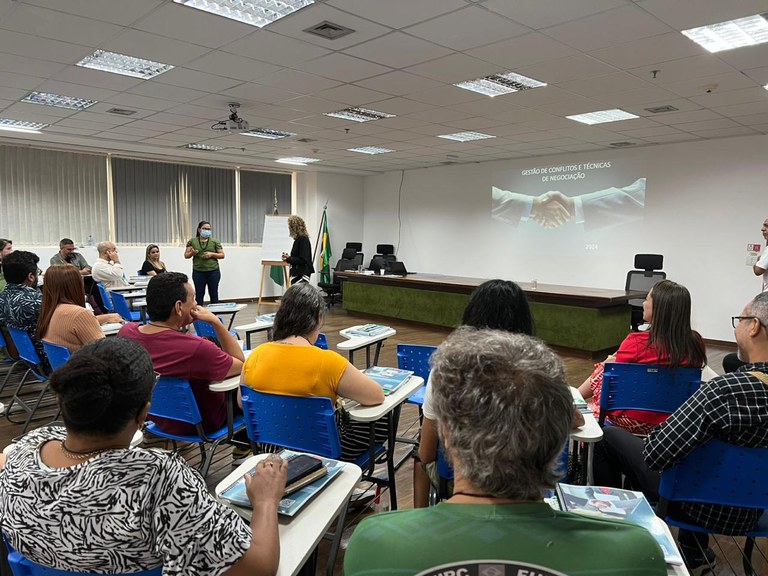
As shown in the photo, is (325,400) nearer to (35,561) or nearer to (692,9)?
(35,561)

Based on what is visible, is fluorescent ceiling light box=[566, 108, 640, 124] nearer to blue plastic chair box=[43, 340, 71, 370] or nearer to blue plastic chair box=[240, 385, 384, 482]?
blue plastic chair box=[240, 385, 384, 482]

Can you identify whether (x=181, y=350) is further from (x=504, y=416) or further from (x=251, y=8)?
(x=251, y=8)

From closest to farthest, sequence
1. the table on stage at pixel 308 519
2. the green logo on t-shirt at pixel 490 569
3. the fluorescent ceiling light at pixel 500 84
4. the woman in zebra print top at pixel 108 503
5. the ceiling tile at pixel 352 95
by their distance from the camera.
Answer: the green logo on t-shirt at pixel 490 569 < the woman in zebra print top at pixel 108 503 < the table on stage at pixel 308 519 < the fluorescent ceiling light at pixel 500 84 < the ceiling tile at pixel 352 95

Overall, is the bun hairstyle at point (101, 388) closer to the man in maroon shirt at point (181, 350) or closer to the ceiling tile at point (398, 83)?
the man in maroon shirt at point (181, 350)

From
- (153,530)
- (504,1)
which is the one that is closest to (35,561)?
(153,530)

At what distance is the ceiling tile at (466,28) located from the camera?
3.32 m

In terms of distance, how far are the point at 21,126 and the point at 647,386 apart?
831 cm

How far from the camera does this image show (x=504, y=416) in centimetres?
83

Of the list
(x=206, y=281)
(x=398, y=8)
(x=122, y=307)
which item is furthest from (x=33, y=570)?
(x=206, y=281)

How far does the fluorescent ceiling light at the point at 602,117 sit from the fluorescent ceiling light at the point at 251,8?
396cm

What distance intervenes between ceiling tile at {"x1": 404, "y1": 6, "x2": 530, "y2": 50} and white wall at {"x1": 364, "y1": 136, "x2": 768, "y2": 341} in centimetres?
522

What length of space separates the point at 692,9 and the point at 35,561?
4.08 meters

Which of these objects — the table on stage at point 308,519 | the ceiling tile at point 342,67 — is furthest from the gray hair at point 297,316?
the ceiling tile at point 342,67

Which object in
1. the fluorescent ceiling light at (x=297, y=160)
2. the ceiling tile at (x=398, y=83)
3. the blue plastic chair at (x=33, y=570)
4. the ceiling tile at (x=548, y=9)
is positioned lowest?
the blue plastic chair at (x=33, y=570)
